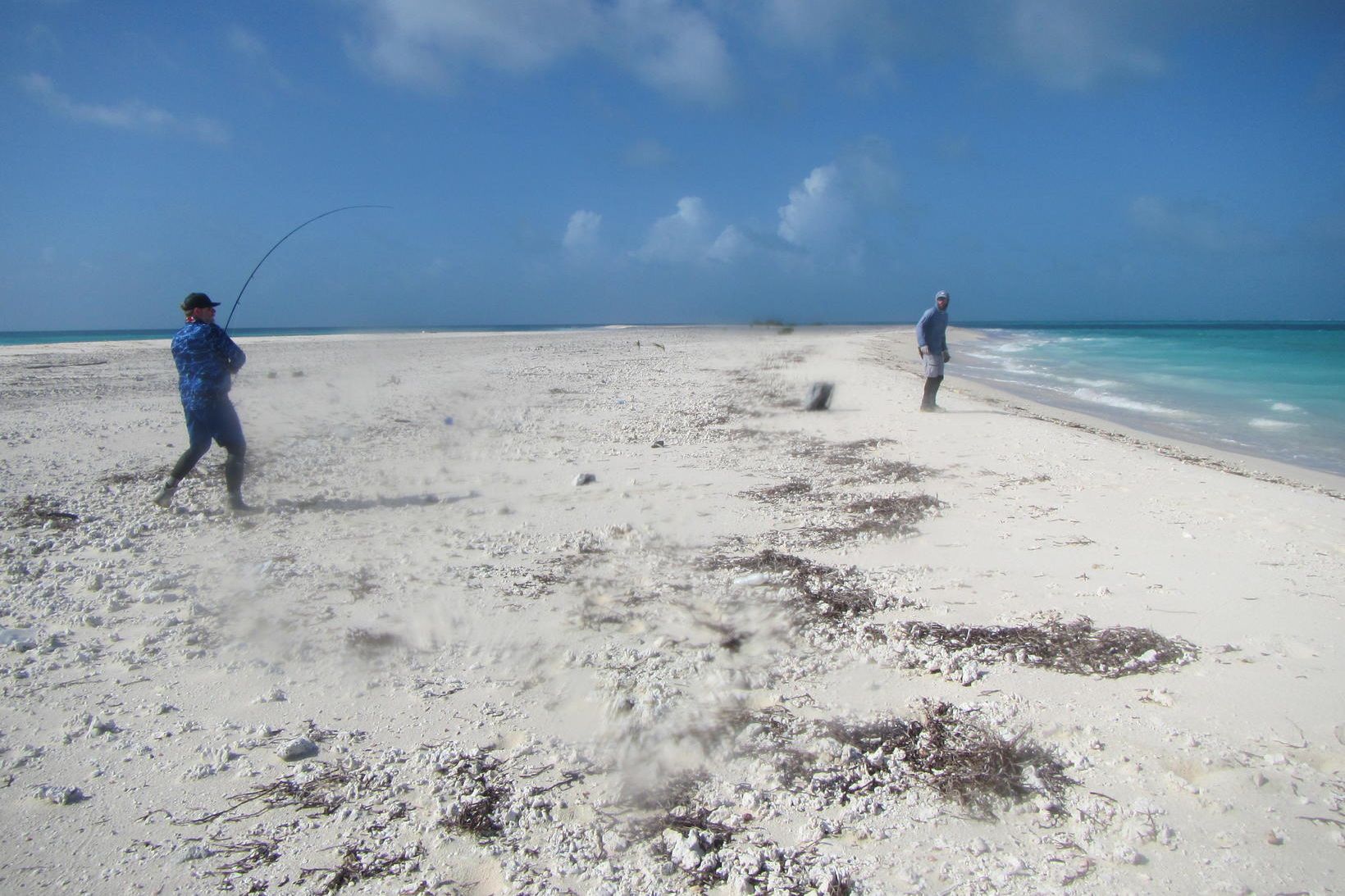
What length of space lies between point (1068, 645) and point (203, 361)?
20.9ft

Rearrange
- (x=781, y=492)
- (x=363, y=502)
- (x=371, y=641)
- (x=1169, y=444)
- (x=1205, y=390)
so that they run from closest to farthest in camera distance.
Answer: (x=371, y=641)
(x=363, y=502)
(x=781, y=492)
(x=1169, y=444)
(x=1205, y=390)

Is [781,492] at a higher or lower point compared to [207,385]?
lower

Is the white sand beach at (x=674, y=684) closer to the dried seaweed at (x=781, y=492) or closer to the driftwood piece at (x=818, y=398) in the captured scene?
the dried seaweed at (x=781, y=492)

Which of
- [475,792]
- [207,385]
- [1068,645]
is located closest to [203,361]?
[207,385]

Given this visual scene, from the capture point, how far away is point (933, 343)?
37.9ft

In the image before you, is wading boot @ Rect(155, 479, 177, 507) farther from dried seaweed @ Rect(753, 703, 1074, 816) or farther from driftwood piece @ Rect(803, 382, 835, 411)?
driftwood piece @ Rect(803, 382, 835, 411)

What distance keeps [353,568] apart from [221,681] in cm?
144

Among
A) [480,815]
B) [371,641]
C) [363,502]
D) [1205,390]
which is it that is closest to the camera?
[480,815]

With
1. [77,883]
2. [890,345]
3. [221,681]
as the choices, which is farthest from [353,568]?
[890,345]

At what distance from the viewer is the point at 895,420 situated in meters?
10.8

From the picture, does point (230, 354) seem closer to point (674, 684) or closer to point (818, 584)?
point (674, 684)

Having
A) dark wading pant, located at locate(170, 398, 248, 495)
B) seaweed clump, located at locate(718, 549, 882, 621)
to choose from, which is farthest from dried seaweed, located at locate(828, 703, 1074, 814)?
dark wading pant, located at locate(170, 398, 248, 495)

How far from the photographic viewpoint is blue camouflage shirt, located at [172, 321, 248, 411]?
19.6 ft

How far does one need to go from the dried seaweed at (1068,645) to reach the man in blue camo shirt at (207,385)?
5.37m
